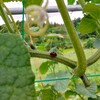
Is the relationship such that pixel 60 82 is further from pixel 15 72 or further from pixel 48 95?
pixel 15 72

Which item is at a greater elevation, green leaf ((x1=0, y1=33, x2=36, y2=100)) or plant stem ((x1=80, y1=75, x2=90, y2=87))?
green leaf ((x1=0, y1=33, x2=36, y2=100))

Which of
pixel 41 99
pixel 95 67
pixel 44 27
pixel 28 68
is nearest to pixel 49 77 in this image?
pixel 41 99

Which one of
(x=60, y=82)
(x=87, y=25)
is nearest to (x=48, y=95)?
(x=60, y=82)

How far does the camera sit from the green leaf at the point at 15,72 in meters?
0.36

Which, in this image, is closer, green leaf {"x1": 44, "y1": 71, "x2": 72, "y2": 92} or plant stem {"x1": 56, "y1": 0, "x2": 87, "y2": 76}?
plant stem {"x1": 56, "y1": 0, "x2": 87, "y2": 76}

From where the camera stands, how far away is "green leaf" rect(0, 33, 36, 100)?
36 centimetres

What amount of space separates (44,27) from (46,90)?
1.30 feet

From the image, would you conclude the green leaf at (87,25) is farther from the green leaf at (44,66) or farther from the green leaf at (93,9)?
the green leaf at (44,66)

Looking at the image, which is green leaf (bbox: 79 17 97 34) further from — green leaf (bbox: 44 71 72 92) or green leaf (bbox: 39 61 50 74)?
green leaf (bbox: 39 61 50 74)

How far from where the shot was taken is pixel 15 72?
37 centimetres

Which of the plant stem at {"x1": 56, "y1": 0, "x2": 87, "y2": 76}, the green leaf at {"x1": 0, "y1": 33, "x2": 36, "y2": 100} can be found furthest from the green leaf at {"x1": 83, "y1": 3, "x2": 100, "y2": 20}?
the green leaf at {"x1": 0, "y1": 33, "x2": 36, "y2": 100}

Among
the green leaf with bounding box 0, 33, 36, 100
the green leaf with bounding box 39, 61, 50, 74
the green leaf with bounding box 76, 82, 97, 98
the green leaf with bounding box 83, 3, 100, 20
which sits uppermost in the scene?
the green leaf with bounding box 0, 33, 36, 100

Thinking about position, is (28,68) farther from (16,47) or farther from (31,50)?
(31,50)

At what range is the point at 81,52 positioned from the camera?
0.78 meters
